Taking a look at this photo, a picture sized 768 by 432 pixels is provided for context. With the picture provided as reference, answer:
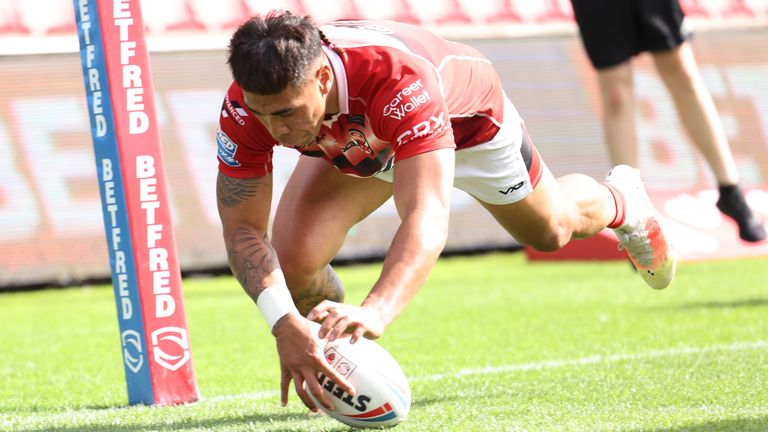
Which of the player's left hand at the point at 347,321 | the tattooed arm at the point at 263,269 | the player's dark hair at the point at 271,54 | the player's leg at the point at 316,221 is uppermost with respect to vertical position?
the player's dark hair at the point at 271,54

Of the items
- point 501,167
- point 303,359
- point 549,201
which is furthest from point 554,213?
point 303,359

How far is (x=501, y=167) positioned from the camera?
4.46 m

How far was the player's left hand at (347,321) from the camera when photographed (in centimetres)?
322

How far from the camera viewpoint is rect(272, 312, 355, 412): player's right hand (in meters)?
3.42

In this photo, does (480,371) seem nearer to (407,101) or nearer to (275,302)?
(275,302)

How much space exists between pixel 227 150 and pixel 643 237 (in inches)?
87.4

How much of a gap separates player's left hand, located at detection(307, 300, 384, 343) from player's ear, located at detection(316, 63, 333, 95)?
77 cm

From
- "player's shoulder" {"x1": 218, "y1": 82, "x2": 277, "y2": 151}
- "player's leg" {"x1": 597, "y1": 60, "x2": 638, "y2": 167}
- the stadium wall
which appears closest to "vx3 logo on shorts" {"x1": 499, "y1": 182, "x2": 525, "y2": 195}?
"player's shoulder" {"x1": 218, "y1": 82, "x2": 277, "y2": 151}

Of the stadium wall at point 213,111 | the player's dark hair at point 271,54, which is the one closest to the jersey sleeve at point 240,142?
the player's dark hair at point 271,54

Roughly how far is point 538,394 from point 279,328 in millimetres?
1281

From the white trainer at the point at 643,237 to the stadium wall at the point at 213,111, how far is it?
20.0 ft

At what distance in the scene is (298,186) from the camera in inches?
188

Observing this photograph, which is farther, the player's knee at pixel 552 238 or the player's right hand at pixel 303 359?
the player's knee at pixel 552 238

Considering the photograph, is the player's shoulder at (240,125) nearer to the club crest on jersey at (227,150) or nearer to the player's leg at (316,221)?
the club crest on jersey at (227,150)
